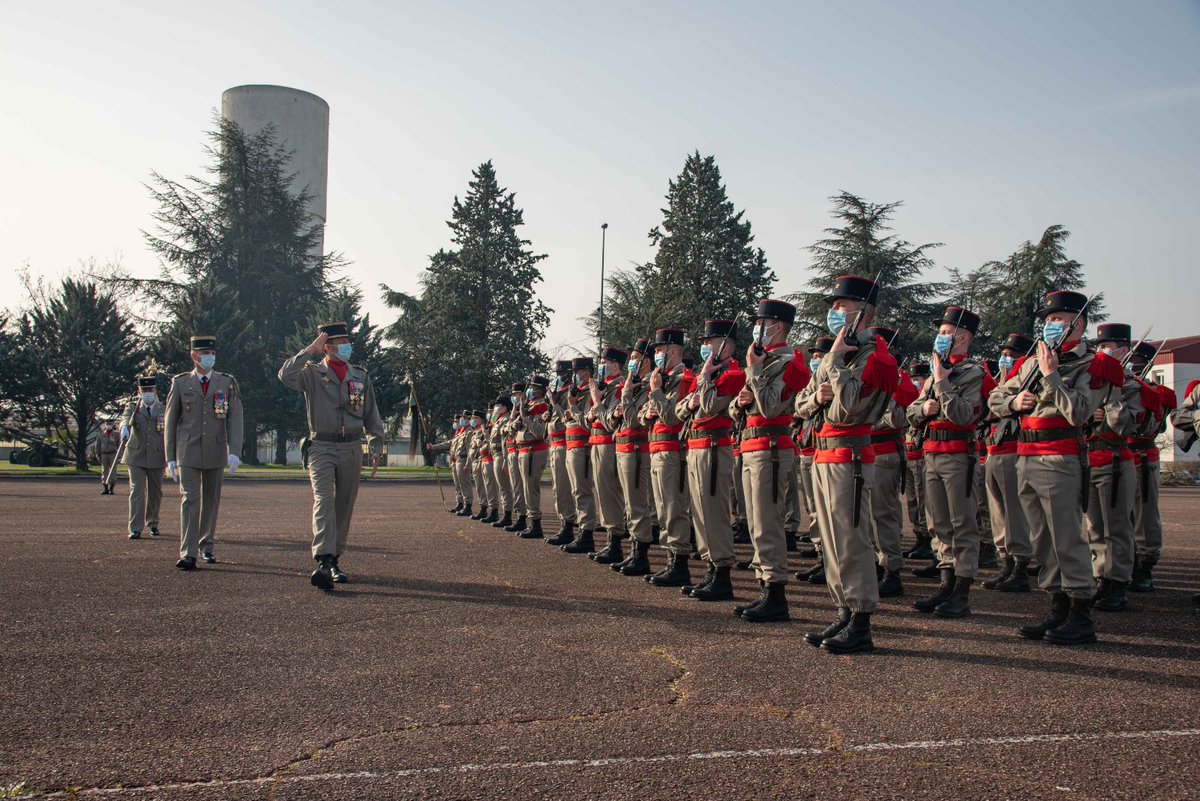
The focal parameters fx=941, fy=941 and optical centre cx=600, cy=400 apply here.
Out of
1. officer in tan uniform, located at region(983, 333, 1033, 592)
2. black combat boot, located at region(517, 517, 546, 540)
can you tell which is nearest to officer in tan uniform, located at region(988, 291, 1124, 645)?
officer in tan uniform, located at region(983, 333, 1033, 592)

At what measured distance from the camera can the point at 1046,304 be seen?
22.8ft

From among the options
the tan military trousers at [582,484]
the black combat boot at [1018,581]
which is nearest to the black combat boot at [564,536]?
the tan military trousers at [582,484]

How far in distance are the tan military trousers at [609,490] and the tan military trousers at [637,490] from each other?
0.46 metres

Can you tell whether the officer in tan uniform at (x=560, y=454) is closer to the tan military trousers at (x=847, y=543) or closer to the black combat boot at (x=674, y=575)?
the black combat boot at (x=674, y=575)

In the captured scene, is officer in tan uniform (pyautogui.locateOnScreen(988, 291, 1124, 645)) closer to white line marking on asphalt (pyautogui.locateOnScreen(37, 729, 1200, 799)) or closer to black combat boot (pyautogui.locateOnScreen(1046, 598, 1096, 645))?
black combat boot (pyautogui.locateOnScreen(1046, 598, 1096, 645))

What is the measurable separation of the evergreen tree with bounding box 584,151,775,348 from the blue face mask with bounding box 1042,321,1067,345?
35755 millimetres

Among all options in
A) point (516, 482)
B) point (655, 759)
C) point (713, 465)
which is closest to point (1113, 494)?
point (713, 465)

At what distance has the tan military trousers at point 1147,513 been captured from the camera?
883cm

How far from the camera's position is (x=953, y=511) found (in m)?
7.64

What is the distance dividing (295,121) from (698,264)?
27792 millimetres

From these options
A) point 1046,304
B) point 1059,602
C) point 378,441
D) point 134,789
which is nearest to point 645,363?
point 378,441

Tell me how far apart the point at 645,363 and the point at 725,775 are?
7161mm

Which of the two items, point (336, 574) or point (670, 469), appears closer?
point (336, 574)

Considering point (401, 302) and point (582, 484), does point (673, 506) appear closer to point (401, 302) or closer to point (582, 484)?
point (582, 484)
